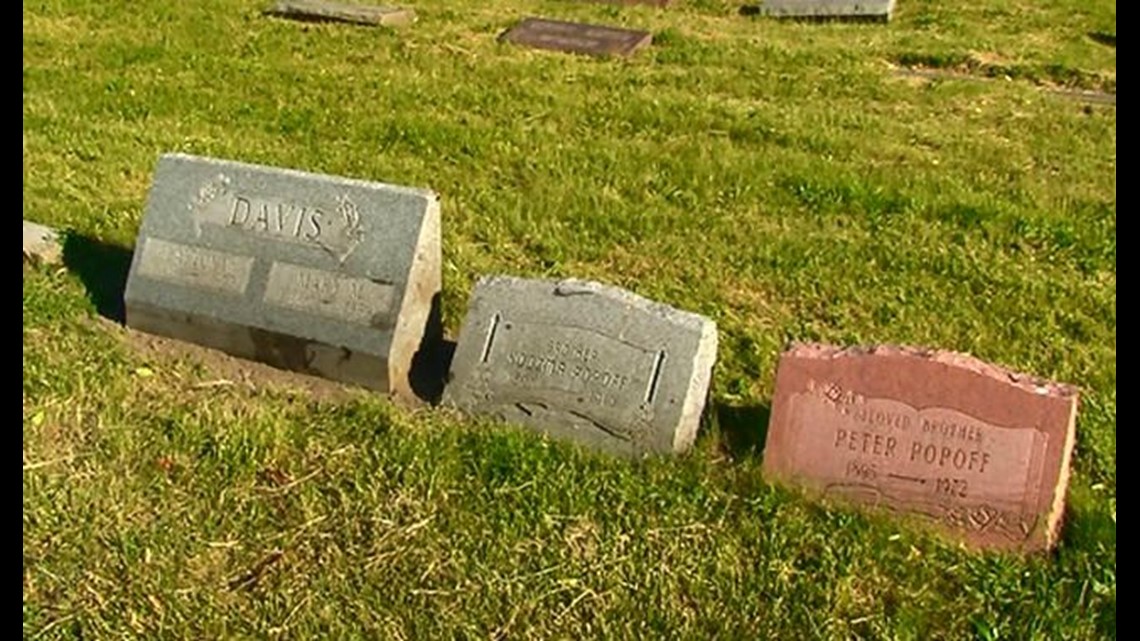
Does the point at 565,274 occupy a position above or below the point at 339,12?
below

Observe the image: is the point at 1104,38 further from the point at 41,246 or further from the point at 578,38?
the point at 41,246

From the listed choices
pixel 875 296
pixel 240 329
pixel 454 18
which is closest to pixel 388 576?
pixel 240 329

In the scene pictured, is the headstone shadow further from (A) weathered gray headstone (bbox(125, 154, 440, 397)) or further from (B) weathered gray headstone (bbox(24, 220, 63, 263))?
(B) weathered gray headstone (bbox(24, 220, 63, 263))

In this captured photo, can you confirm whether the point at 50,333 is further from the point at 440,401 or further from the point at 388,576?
the point at 388,576

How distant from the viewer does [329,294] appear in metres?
4.80

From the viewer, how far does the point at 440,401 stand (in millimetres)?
4660

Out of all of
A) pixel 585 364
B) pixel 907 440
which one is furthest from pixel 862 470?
pixel 585 364

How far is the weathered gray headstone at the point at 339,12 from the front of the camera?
36.9ft

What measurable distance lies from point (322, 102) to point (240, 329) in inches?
167

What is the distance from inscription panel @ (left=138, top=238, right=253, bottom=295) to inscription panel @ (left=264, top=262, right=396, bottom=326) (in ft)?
0.53

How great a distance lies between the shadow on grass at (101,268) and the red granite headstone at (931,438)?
3.19 meters

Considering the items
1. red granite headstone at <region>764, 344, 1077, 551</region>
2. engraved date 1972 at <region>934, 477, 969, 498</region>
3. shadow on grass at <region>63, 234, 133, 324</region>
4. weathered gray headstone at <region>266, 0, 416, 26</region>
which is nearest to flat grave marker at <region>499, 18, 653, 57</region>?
weathered gray headstone at <region>266, 0, 416, 26</region>

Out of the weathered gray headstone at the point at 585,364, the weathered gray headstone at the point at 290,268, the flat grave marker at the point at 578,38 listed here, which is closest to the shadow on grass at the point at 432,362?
the weathered gray headstone at the point at 290,268

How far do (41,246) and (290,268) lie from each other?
1.69 m
